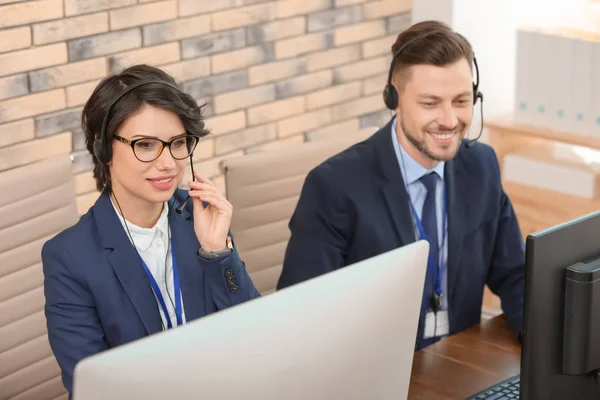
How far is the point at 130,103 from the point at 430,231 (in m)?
0.82

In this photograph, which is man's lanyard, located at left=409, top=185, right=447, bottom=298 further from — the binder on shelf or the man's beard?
the binder on shelf

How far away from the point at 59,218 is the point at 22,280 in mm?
184

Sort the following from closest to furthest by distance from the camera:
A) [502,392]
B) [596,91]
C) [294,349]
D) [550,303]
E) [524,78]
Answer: [294,349] < [550,303] < [502,392] < [596,91] < [524,78]

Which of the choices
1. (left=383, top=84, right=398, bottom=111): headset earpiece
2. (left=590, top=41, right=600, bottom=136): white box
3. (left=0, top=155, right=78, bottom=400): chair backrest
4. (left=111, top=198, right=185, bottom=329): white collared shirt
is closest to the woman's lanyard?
(left=383, top=84, right=398, bottom=111): headset earpiece

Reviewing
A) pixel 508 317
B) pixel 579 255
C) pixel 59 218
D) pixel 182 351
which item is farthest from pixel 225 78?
pixel 182 351

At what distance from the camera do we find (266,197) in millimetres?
2799

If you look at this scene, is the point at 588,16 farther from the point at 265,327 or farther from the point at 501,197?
the point at 265,327

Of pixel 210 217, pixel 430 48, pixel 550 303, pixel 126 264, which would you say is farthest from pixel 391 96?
pixel 550 303

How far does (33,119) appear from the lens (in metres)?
3.13

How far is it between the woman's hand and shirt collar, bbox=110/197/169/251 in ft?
0.22

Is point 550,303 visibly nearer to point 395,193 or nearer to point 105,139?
point 395,193

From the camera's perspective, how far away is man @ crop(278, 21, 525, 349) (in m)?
2.43

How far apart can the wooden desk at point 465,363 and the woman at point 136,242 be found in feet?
1.35

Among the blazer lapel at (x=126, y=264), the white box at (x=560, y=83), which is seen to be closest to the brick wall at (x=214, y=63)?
the white box at (x=560, y=83)
